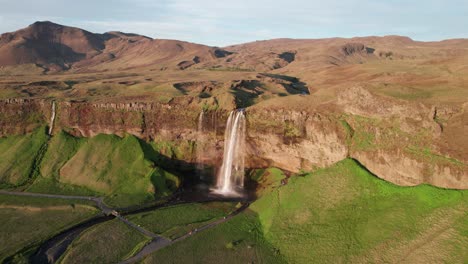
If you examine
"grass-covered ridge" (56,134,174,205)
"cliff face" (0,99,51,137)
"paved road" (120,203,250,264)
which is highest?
"cliff face" (0,99,51,137)

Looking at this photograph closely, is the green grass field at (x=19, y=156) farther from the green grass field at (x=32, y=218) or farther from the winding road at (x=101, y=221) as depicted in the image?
the green grass field at (x=32, y=218)

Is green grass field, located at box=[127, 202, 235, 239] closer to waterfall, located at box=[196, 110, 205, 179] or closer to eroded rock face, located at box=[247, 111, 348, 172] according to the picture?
eroded rock face, located at box=[247, 111, 348, 172]

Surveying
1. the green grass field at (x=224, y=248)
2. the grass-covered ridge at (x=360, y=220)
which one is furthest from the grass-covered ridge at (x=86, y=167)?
the grass-covered ridge at (x=360, y=220)

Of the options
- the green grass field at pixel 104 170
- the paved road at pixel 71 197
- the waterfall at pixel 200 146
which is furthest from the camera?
the waterfall at pixel 200 146

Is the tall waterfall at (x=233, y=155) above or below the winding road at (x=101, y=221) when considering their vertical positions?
above

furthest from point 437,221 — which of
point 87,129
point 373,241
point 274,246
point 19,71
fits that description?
point 19,71

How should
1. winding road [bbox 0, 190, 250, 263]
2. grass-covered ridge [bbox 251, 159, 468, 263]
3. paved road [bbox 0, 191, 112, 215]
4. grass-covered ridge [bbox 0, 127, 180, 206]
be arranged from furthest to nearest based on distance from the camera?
1. grass-covered ridge [bbox 0, 127, 180, 206]
2. paved road [bbox 0, 191, 112, 215]
3. winding road [bbox 0, 190, 250, 263]
4. grass-covered ridge [bbox 251, 159, 468, 263]

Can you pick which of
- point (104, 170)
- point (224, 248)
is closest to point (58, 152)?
point (104, 170)

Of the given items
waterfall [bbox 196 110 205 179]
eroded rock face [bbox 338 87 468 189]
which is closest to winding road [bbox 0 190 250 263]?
waterfall [bbox 196 110 205 179]
